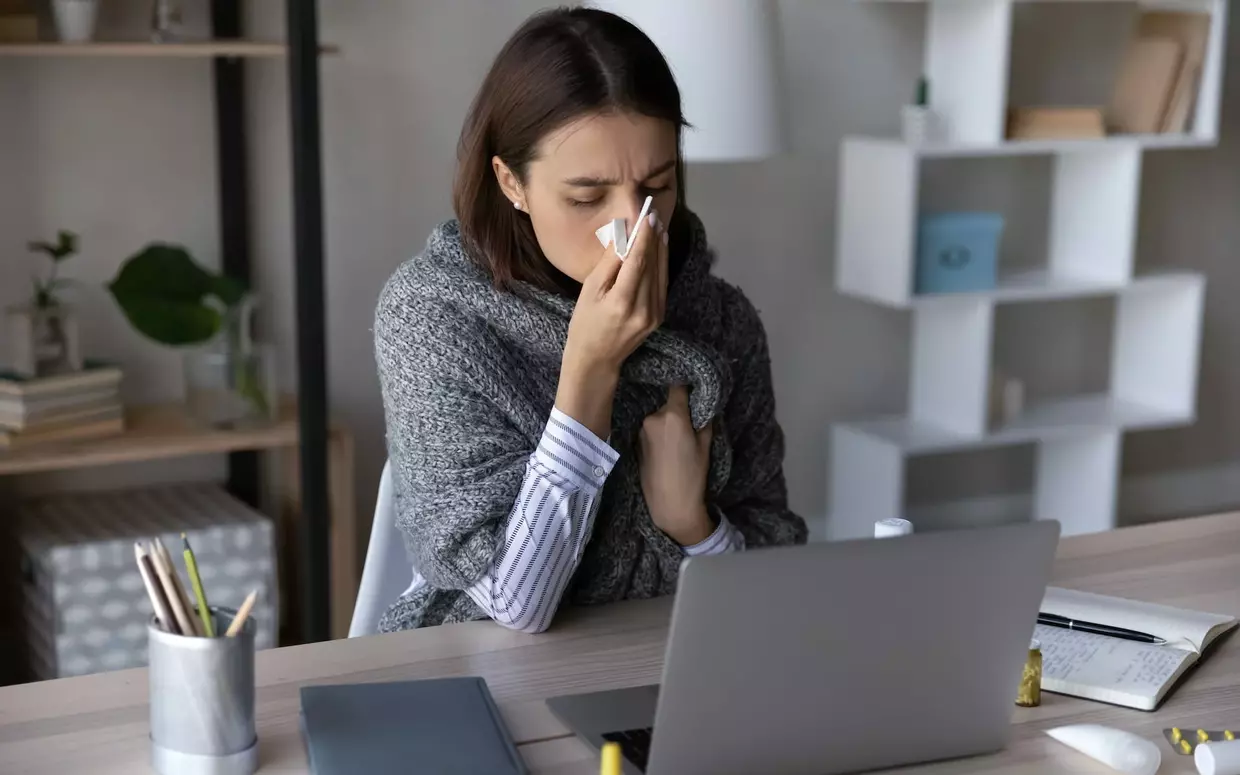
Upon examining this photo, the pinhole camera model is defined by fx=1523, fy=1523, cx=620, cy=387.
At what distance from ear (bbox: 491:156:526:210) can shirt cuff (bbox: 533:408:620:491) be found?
0.79 ft

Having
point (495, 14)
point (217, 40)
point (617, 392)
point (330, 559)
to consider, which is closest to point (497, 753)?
point (617, 392)

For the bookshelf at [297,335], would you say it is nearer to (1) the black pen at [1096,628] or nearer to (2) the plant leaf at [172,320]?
(2) the plant leaf at [172,320]

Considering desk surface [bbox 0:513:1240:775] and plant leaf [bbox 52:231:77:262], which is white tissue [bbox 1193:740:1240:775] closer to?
desk surface [bbox 0:513:1240:775]

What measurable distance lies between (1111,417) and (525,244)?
2.47 meters

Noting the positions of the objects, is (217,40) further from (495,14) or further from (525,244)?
(525,244)

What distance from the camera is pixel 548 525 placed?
141cm

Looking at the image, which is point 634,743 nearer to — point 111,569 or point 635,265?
point 635,265

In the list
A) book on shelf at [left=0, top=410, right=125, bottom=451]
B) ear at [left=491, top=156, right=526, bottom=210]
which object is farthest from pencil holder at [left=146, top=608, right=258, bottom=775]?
book on shelf at [left=0, top=410, right=125, bottom=451]

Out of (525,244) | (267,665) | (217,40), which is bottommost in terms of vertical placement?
(267,665)

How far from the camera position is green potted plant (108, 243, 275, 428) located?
2.70 metres

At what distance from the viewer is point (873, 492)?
3.47 m

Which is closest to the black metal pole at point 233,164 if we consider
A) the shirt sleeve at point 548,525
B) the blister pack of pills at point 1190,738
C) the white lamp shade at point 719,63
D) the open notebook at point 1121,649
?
the white lamp shade at point 719,63

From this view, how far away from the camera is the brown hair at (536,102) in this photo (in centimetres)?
146

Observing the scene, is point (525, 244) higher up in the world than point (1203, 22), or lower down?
lower down
